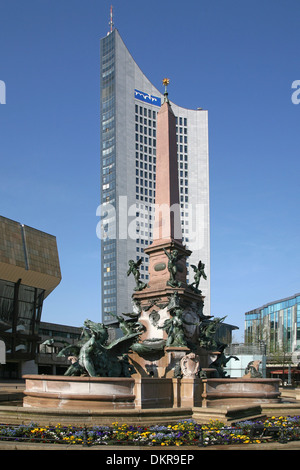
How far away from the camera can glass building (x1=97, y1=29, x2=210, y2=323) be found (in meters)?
119

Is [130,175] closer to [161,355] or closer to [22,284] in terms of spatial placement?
[22,284]

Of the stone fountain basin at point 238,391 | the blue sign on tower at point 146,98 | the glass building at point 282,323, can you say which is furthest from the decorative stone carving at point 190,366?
the blue sign on tower at point 146,98

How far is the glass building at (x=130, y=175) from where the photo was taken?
4690 inches

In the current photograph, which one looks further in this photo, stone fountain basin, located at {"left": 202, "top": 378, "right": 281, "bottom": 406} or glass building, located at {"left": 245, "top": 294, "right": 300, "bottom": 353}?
glass building, located at {"left": 245, "top": 294, "right": 300, "bottom": 353}

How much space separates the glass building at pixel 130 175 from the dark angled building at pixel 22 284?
156ft

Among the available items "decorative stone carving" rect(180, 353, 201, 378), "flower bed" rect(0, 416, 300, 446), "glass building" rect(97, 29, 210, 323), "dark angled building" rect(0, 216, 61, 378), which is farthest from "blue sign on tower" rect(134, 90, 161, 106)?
"flower bed" rect(0, 416, 300, 446)

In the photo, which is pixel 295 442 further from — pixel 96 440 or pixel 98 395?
pixel 98 395

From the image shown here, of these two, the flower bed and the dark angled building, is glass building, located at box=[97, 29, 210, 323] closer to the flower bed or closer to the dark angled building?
the dark angled building

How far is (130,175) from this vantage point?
410 ft

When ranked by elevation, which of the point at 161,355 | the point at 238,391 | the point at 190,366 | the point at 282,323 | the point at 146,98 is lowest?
the point at 282,323

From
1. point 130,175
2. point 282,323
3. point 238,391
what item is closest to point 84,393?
point 238,391

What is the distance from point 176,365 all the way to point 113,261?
9730 centimetres

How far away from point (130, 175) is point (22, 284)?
213 ft

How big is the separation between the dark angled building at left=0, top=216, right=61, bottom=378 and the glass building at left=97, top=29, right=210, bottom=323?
156 feet
